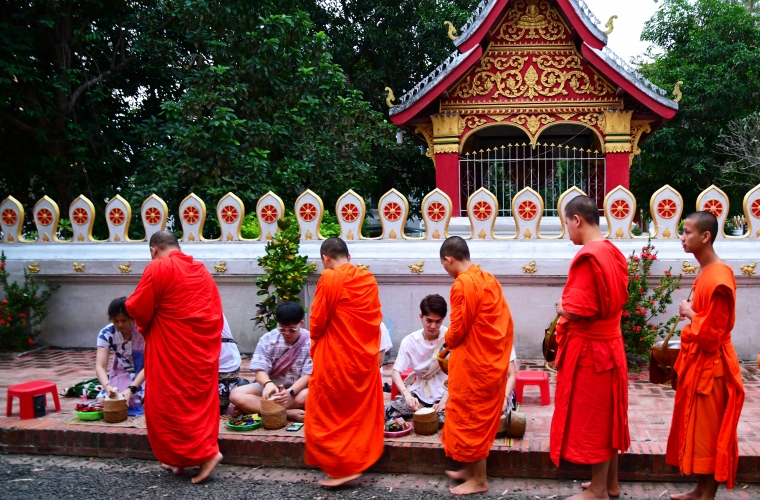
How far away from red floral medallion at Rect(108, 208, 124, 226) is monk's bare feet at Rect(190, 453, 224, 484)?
4185mm

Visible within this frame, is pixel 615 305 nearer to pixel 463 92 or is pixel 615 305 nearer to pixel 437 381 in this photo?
pixel 437 381

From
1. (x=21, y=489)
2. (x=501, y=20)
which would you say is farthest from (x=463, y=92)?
(x=21, y=489)

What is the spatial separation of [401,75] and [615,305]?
1645 cm

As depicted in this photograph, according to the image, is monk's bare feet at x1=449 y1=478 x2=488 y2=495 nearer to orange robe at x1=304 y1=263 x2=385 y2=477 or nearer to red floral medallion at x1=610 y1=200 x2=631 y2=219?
orange robe at x1=304 y1=263 x2=385 y2=477

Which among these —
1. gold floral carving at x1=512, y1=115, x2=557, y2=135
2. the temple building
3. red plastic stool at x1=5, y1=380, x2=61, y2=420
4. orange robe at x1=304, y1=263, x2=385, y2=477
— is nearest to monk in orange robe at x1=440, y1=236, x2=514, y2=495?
orange robe at x1=304, y1=263, x2=385, y2=477

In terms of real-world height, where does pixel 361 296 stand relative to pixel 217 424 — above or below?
above

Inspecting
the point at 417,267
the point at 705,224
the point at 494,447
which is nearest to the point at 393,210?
the point at 417,267

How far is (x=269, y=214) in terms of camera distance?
301 inches

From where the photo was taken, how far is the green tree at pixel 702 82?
16.6 meters

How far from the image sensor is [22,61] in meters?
10.5

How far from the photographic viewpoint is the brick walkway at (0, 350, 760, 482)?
4516 millimetres

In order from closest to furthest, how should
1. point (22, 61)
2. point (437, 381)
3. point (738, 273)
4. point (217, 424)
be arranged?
point (217, 424)
point (437, 381)
point (738, 273)
point (22, 61)

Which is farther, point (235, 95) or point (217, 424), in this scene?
point (235, 95)

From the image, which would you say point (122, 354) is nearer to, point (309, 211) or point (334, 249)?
point (334, 249)
